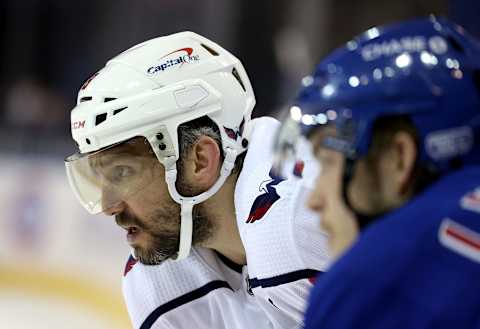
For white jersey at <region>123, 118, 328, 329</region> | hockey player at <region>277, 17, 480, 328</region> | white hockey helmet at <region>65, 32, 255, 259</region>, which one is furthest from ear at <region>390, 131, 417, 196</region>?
white hockey helmet at <region>65, 32, 255, 259</region>

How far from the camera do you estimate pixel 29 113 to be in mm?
4277

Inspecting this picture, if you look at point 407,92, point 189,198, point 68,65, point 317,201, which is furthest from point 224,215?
point 68,65

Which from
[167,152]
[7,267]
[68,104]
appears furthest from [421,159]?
[68,104]

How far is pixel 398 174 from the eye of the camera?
1.08 metres

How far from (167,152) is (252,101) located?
8.6 inches

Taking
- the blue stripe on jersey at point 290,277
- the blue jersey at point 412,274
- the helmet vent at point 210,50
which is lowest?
the blue stripe on jersey at point 290,277

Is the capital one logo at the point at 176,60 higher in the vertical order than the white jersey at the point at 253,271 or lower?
higher

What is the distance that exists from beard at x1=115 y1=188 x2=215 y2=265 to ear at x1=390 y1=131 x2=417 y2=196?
864 mm

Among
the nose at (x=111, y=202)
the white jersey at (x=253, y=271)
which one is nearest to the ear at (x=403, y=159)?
the white jersey at (x=253, y=271)

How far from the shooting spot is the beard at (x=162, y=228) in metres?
1.89

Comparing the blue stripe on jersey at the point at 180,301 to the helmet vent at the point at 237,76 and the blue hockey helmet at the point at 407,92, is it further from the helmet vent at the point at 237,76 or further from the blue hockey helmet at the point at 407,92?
the blue hockey helmet at the point at 407,92

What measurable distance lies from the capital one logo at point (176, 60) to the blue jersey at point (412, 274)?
0.89 m

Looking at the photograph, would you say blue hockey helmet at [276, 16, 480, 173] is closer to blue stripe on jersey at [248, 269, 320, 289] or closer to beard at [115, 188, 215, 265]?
blue stripe on jersey at [248, 269, 320, 289]

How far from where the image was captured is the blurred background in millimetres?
3629
